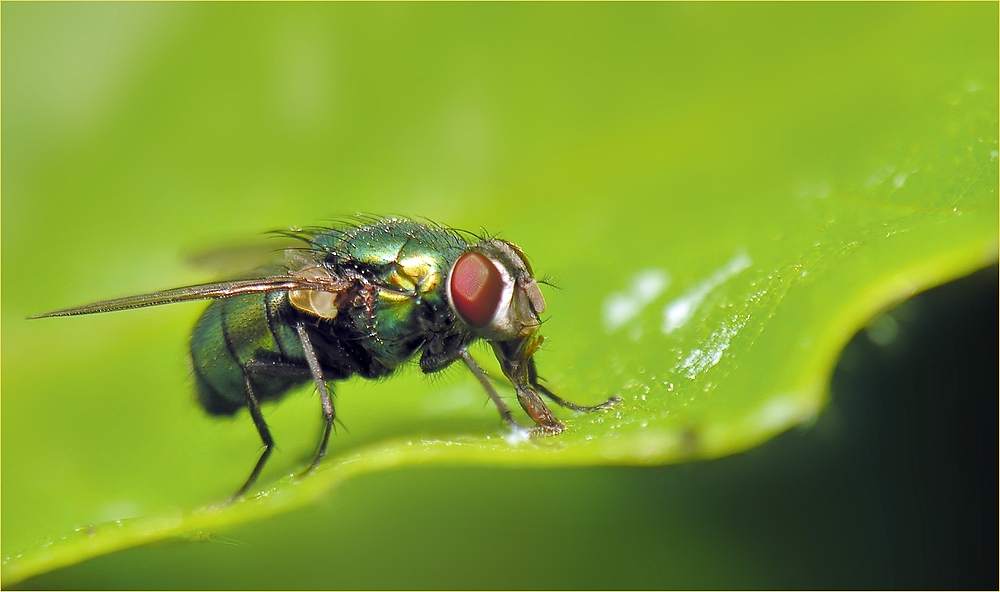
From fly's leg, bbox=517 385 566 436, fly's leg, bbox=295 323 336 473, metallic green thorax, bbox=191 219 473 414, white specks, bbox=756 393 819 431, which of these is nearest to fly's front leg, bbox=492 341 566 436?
fly's leg, bbox=517 385 566 436

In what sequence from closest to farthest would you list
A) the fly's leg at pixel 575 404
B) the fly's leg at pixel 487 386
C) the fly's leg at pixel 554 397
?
the fly's leg at pixel 575 404 < the fly's leg at pixel 554 397 < the fly's leg at pixel 487 386

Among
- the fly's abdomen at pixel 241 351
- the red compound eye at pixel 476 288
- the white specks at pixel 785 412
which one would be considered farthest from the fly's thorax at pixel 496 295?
the white specks at pixel 785 412

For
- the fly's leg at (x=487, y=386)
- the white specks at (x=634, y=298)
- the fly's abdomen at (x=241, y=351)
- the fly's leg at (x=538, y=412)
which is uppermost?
the white specks at (x=634, y=298)

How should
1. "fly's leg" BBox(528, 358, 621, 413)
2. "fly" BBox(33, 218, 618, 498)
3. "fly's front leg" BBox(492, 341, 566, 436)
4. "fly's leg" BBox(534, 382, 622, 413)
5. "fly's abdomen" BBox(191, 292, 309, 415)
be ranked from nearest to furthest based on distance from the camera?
1. "fly's leg" BBox(534, 382, 622, 413)
2. "fly's leg" BBox(528, 358, 621, 413)
3. "fly's front leg" BBox(492, 341, 566, 436)
4. "fly" BBox(33, 218, 618, 498)
5. "fly's abdomen" BBox(191, 292, 309, 415)

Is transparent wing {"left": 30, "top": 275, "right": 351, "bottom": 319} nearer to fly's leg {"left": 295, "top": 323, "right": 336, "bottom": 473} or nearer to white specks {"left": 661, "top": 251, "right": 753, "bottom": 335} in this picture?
fly's leg {"left": 295, "top": 323, "right": 336, "bottom": 473}

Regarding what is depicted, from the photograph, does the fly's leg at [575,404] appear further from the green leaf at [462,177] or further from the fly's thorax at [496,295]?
the fly's thorax at [496,295]

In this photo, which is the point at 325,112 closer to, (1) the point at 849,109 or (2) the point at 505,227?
(2) the point at 505,227

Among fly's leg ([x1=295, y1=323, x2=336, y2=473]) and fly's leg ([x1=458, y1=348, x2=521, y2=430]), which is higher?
fly's leg ([x1=458, y1=348, x2=521, y2=430])
